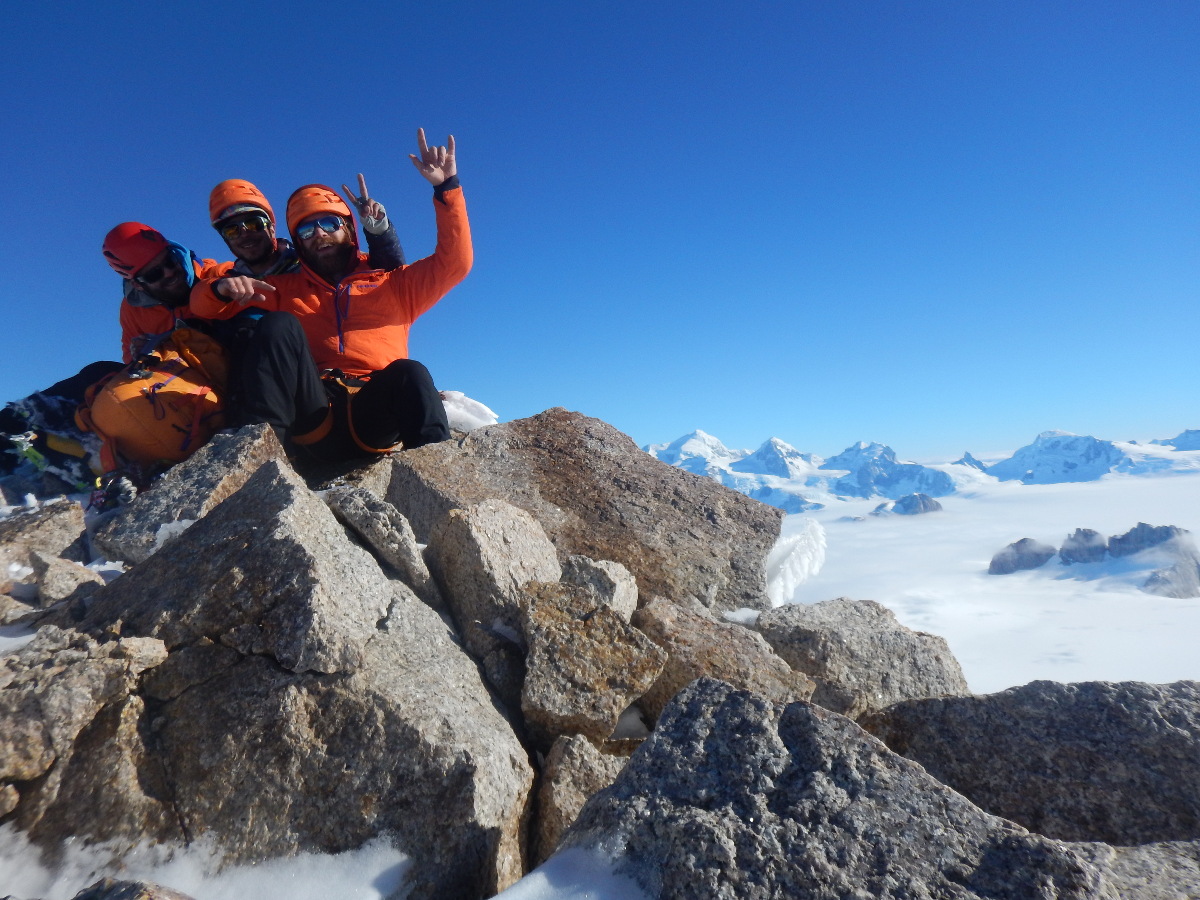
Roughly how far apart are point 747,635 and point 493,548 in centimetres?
163

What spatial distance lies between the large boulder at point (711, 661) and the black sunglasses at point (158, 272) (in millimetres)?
4965

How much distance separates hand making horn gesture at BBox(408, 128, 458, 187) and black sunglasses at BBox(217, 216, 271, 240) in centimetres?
146

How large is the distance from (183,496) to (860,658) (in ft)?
14.4

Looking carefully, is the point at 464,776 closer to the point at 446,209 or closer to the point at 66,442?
the point at 446,209

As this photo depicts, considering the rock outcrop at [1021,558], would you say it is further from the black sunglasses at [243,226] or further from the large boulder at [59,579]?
the large boulder at [59,579]

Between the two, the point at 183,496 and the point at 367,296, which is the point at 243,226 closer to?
the point at 367,296

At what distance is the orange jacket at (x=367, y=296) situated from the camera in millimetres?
5535

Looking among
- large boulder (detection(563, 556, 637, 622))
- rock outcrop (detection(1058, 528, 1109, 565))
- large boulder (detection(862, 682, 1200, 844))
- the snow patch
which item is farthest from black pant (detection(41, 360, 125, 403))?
rock outcrop (detection(1058, 528, 1109, 565))

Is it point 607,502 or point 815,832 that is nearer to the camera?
point 815,832

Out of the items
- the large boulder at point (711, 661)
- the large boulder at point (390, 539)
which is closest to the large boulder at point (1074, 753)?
the large boulder at point (711, 661)

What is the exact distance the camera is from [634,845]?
1.74 m

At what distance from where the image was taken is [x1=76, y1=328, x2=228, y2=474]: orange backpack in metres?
4.75

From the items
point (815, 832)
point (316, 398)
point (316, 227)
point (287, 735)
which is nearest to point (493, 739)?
point (287, 735)

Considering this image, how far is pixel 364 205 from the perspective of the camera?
5652 mm
